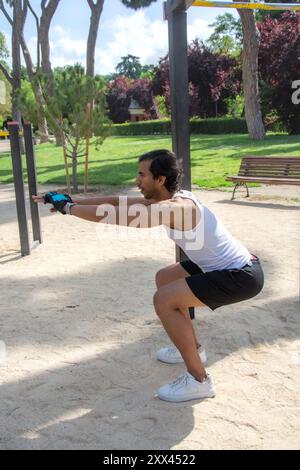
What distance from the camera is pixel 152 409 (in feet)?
8.70

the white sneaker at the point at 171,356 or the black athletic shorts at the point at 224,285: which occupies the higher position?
the black athletic shorts at the point at 224,285

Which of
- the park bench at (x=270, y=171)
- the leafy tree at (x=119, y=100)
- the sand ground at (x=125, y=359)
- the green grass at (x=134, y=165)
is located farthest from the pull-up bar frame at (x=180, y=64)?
the leafy tree at (x=119, y=100)

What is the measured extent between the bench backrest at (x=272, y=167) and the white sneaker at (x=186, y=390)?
670 centimetres

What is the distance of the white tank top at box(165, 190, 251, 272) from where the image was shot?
8.57 ft

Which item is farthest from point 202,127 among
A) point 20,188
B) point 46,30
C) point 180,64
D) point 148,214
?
point 148,214

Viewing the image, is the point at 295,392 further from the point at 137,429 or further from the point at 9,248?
the point at 9,248

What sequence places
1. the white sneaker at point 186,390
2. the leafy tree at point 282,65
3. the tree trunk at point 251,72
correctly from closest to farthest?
1. the white sneaker at point 186,390
2. the tree trunk at point 251,72
3. the leafy tree at point 282,65

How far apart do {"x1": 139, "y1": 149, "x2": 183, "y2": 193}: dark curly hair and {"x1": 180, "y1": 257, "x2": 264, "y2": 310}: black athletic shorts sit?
47 cm

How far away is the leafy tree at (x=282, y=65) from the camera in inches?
856

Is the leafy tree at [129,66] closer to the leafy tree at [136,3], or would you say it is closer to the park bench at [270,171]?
the leafy tree at [136,3]

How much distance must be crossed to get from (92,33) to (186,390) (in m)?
22.7

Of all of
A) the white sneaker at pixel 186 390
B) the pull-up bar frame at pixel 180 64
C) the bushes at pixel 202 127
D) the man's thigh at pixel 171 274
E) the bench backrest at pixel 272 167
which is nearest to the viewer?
the white sneaker at pixel 186 390

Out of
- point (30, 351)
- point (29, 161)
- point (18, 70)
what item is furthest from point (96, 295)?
point (18, 70)
